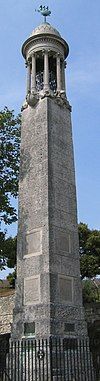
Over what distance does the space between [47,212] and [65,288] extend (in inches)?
101

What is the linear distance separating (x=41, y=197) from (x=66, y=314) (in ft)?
13.1

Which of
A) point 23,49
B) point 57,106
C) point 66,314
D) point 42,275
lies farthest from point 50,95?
point 66,314

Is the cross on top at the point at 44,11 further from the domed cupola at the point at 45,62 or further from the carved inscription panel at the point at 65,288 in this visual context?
the carved inscription panel at the point at 65,288

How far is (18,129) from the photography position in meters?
18.3

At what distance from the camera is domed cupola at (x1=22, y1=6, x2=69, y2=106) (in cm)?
1616

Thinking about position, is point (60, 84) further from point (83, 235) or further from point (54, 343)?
point (83, 235)

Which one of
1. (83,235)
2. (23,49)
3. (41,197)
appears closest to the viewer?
(41,197)

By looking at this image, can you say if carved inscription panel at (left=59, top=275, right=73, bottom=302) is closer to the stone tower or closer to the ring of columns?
the stone tower

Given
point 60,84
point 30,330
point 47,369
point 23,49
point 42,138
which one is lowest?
point 47,369

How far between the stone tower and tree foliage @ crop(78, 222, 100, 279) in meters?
17.2

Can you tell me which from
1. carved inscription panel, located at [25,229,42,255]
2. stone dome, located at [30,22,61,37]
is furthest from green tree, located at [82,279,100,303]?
stone dome, located at [30,22,61,37]

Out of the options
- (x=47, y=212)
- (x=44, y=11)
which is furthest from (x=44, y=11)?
(x=47, y=212)

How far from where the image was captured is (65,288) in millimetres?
12859

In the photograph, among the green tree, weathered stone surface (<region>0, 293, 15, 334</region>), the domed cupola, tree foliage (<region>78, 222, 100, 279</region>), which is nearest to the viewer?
the domed cupola
